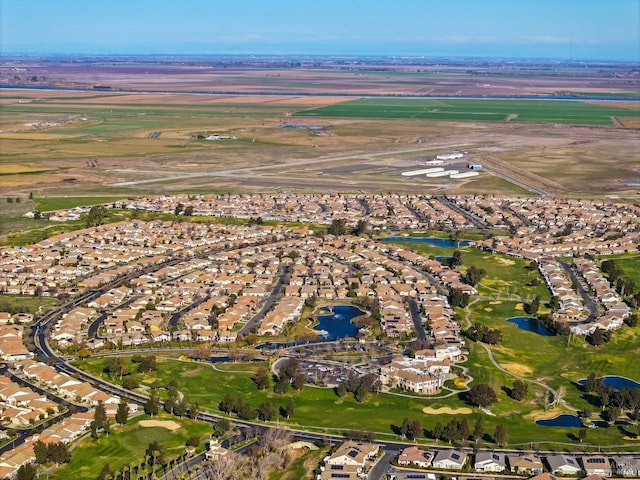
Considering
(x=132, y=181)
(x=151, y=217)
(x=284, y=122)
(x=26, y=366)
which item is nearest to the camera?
(x=26, y=366)

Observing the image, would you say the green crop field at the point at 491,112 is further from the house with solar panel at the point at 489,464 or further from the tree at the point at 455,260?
the house with solar panel at the point at 489,464

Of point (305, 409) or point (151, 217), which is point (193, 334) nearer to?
point (305, 409)

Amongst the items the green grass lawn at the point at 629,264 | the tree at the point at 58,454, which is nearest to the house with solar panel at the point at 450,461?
the tree at the point at 58,454

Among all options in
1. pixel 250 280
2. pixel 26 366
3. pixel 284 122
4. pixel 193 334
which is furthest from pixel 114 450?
pixel 284 122

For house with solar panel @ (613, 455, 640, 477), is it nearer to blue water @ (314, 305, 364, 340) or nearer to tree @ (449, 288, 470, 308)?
blue water @ (314, 305, 364, 340)

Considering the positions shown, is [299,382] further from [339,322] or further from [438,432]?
[339,322]

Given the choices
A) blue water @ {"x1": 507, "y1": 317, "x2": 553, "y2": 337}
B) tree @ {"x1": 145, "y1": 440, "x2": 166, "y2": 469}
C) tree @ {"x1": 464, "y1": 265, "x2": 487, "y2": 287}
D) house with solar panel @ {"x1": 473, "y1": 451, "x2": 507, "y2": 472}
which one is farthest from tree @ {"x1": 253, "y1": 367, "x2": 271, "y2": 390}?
tree @ {"x1": 464, "y1": 265, "x2": 487, "y2": 287}
